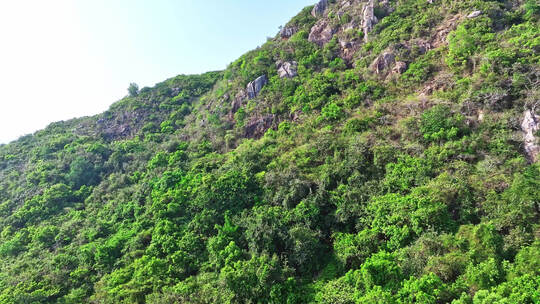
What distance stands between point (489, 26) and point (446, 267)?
36.1 m

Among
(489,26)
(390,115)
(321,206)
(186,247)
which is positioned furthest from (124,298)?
(489,26)

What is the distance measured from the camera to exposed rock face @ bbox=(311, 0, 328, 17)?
66.2m

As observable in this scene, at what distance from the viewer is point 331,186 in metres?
33.9

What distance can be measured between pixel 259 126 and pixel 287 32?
92.0 feet

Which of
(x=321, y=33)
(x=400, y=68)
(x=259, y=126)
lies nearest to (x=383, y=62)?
(x=400, y=68)

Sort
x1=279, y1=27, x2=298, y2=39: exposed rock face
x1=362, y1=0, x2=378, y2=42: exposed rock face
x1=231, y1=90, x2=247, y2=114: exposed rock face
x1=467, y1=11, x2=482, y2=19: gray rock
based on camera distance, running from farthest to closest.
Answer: x1=279, y1=27, x2=298, y2=39: exposed rock face, x1=231, y1=90, x2=247, y2=114: exposed rock face, x1=362, y1=0, x2=378, y2=42: exposed rock face, x1=467, y1=11, x2=482, y2=19: gray rock

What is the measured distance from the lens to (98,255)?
34.1m

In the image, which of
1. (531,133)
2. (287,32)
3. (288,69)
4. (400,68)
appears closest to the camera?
(531,133)

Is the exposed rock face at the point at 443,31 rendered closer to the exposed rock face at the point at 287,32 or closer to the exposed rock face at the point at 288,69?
the exposed rock face at the point at 288,69

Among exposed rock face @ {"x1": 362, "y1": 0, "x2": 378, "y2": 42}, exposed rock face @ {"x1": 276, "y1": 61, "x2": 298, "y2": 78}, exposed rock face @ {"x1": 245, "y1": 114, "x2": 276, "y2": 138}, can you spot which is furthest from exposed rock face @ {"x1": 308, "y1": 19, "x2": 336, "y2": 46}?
exposed rock face @ {"x1": 245, "y1": 114, "x2": 276, "y2": 138}

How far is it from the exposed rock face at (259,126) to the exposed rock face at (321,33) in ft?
65.6

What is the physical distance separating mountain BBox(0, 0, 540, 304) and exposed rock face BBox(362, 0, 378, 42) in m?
0.33

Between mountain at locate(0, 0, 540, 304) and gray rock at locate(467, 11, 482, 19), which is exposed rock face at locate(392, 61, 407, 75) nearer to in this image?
mountain at locate(0, 0, 540, 304)

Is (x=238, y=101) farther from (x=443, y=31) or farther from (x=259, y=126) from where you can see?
(x=443, y=31)
